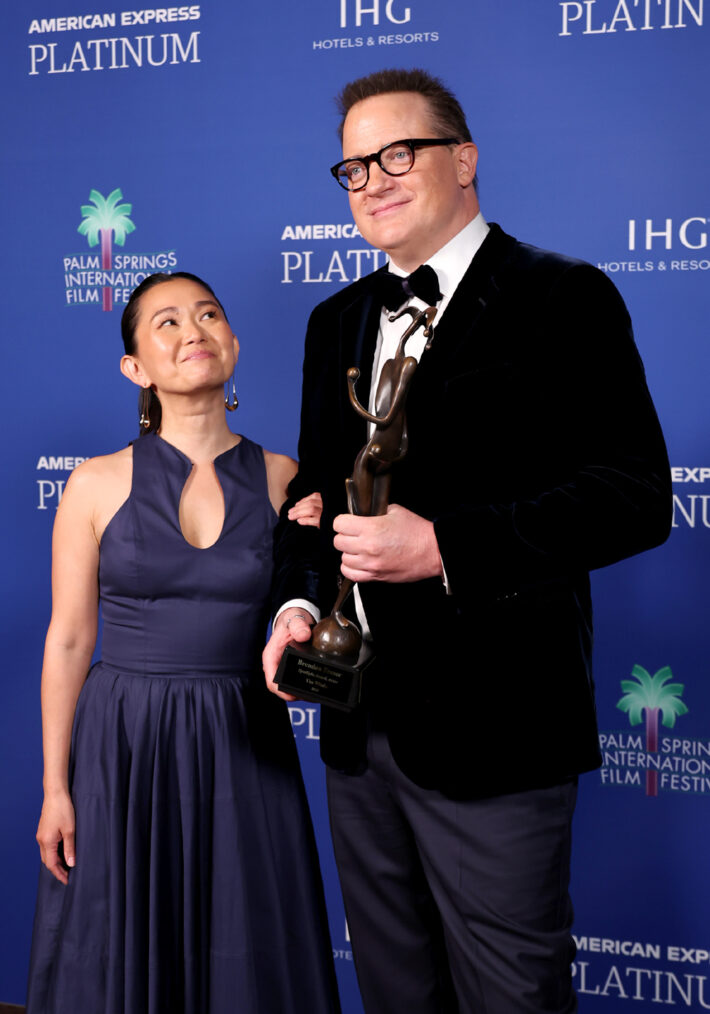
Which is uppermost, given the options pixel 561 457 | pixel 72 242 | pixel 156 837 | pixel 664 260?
pixel 72 242

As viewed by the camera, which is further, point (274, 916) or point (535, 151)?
point (535, 151)

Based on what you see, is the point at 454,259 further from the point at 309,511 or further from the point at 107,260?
the point at 107,260

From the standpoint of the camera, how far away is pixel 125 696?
5.40 ft

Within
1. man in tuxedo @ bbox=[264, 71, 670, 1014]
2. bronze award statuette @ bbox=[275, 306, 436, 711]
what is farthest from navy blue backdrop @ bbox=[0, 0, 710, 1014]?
bronze award statuette @ bbox=[275, 306, 436, 711]

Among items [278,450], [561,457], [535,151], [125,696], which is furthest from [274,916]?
[535,151]

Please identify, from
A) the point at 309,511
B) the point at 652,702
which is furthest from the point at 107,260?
the point at 652,702

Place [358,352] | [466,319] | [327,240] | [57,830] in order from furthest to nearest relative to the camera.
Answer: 1. [327,240]
2. [57,830]
3. [358,352]
4. [466,319]

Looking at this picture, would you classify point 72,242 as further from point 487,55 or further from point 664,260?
point 664,260

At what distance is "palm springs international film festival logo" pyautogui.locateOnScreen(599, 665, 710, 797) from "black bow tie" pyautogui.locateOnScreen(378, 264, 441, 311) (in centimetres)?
114

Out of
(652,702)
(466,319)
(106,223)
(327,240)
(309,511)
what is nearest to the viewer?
(466,319)

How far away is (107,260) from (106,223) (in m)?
0.09

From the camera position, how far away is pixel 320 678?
130 centimetres

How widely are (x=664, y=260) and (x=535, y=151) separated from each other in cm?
36

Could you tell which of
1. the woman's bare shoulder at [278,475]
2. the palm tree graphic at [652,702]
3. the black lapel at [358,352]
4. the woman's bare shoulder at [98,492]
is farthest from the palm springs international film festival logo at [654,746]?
the woman's bare shoulder at [98,492]
